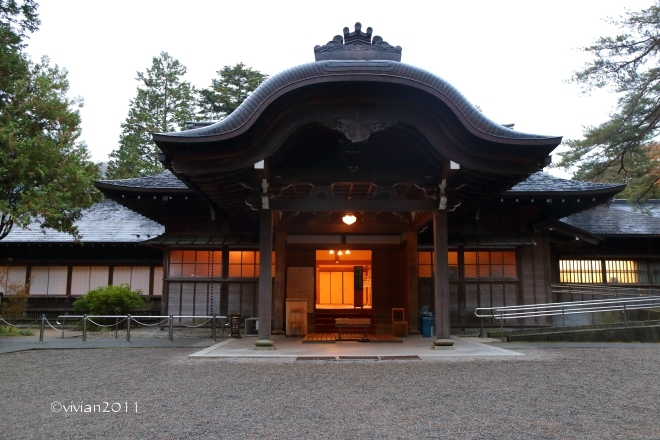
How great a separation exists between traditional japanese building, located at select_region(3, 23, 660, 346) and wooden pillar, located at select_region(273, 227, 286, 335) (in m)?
0.03

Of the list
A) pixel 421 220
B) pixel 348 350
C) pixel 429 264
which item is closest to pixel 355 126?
pixel 421 220

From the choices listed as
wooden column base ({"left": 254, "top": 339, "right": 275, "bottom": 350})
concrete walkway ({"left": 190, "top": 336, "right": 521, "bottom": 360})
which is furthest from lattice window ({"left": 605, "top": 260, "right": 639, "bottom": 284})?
wooden column base ({"left": 254, "top": 339, "right": 275, "bottom": 350})

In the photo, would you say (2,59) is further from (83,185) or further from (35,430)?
(35,430)

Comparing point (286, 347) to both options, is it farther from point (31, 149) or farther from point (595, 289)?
point (595, 289)

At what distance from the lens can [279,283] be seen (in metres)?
13.5

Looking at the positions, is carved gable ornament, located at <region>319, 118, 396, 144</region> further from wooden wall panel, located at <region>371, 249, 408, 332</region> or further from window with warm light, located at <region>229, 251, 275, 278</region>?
window with warm light, located at <region>229, 251, 275, 278</region>

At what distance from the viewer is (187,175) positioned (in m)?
9.54

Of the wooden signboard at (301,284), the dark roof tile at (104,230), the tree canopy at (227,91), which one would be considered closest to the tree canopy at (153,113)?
the tree canopy at (227,91)

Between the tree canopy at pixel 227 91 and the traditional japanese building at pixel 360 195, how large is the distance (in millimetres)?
21372

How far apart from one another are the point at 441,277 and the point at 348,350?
2.28 m

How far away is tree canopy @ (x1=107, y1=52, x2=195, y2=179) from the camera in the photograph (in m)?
33.7

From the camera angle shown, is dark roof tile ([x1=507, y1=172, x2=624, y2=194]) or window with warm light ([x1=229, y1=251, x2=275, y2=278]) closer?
dark roof tile ([x1=507, y1=172, x2=624, y2=194])

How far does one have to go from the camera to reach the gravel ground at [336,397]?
516 centimetres

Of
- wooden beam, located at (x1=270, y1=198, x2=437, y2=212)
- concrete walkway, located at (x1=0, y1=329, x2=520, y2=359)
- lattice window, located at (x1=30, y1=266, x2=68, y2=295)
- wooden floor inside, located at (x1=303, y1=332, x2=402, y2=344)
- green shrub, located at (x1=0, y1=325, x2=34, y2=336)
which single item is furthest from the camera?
lattice window, located at (x1=30, y1=266, x2=68, y2=295)
